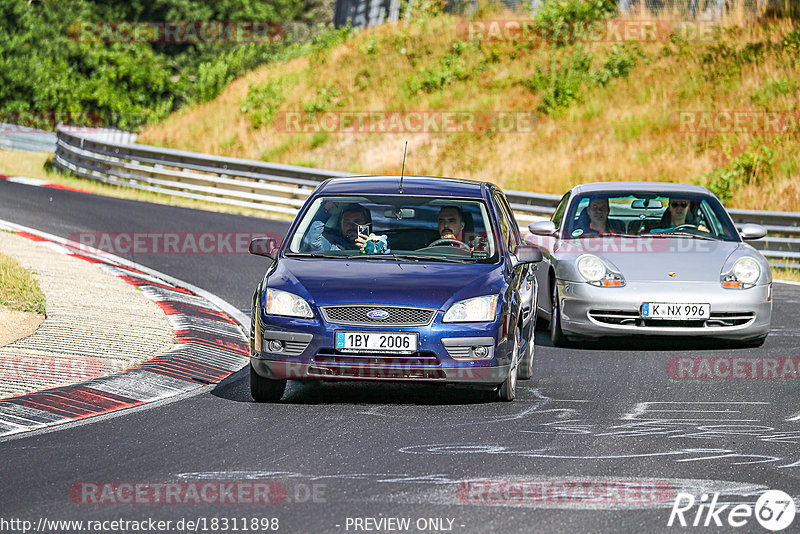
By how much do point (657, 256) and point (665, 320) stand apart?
71cm

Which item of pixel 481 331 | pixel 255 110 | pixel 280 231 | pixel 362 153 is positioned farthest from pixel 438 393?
pixel 255 110

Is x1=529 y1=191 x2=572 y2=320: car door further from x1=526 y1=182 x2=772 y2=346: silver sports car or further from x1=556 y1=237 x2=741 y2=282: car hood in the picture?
x1=556 y1=237 x2=741 y2=282: car hood

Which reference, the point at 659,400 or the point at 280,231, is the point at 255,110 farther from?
the point at 659,400

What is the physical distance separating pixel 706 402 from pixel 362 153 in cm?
2391

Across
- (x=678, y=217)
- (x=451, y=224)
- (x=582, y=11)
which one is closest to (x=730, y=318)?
(x=678, y=217)

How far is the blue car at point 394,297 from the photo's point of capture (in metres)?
7.92

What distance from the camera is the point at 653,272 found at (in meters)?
10.9

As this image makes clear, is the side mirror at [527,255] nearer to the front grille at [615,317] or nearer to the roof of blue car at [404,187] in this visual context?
the roof of blue car at [404,187]

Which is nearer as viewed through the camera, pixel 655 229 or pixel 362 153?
pixel 655 229

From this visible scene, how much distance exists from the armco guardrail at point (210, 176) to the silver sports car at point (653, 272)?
9798mm

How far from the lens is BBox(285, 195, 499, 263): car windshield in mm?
8992

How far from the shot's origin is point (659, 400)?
8.71m

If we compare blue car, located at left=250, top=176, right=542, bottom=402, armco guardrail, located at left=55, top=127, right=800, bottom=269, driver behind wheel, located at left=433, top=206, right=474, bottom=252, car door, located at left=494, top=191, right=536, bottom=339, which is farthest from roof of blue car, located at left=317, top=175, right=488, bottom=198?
armco guardrail, located at left=55, top=127, right=800, bottom=269

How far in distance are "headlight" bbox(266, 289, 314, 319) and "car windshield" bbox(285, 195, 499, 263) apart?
76cm
